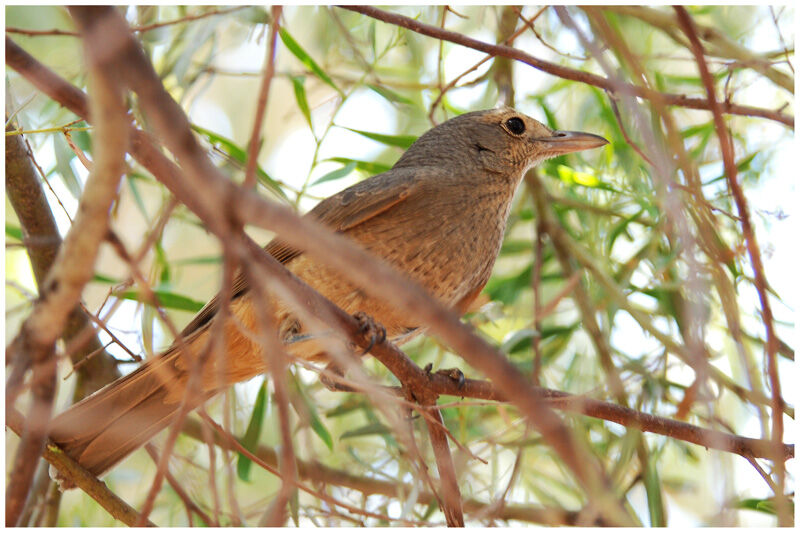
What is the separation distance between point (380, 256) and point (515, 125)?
1.22 metres

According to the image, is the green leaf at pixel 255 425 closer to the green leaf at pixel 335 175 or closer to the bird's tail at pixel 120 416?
the bird's tail at pixel 120 416

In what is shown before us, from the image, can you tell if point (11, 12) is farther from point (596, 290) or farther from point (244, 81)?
point (244, 81)

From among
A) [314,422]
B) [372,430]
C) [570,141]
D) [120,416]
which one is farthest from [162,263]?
[570,141]

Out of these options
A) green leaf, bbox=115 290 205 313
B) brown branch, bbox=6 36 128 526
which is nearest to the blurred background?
green leaf, bbox=115 290 205 313

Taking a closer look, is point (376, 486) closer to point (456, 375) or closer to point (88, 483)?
point (456, 375)

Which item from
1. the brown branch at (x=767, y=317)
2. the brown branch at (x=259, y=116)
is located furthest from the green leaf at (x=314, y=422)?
the brown branch at (x=259, y=116)

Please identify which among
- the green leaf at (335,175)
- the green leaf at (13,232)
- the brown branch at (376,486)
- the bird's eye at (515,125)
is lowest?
the brown branch at (376,486)

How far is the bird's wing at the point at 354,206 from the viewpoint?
379 cm

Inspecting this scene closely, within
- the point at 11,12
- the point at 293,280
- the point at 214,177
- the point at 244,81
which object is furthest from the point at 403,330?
the point at 244,81

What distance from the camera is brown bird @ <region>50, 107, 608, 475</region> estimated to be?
3535 millimetres

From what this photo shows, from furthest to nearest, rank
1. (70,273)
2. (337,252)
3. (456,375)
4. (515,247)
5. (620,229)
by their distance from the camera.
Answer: (515,247)
(620,229)
(456,375)
(70,273)
(337,252)

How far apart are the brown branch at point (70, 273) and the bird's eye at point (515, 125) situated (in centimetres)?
324

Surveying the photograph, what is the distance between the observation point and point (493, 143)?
14.4ft

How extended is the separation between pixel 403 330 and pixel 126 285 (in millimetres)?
1420
